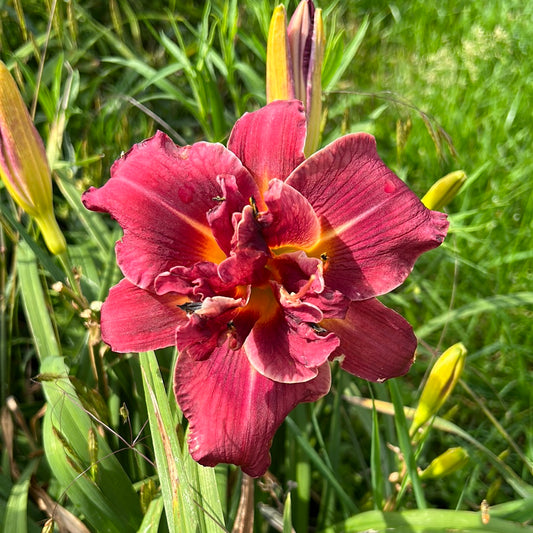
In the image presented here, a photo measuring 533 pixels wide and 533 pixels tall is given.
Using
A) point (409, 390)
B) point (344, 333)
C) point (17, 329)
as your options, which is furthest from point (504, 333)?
point (17, 329)

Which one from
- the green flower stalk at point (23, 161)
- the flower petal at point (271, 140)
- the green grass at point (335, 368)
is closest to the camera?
the flower petal at point (271, 140)

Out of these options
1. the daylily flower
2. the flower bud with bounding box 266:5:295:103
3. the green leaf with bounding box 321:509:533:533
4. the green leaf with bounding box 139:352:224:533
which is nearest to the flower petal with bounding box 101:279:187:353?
the daylily flower

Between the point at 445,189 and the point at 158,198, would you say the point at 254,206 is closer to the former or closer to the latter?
the point at 158,198

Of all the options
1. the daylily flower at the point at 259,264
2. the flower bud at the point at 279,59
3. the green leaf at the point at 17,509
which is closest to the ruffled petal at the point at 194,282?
the daylily flower at the point at 259,264

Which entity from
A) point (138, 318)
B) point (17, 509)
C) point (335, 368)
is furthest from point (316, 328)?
point (17, 509)

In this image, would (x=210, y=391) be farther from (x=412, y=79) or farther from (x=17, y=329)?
(x=412, y=79)

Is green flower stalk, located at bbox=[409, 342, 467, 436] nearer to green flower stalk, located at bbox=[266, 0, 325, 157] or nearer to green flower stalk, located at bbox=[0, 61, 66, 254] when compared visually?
green flower stalk, located at bbox=[266, 0, 325, 157]

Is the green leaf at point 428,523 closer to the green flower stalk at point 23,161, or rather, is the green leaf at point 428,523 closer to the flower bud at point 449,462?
the flower bud at point 449,462
